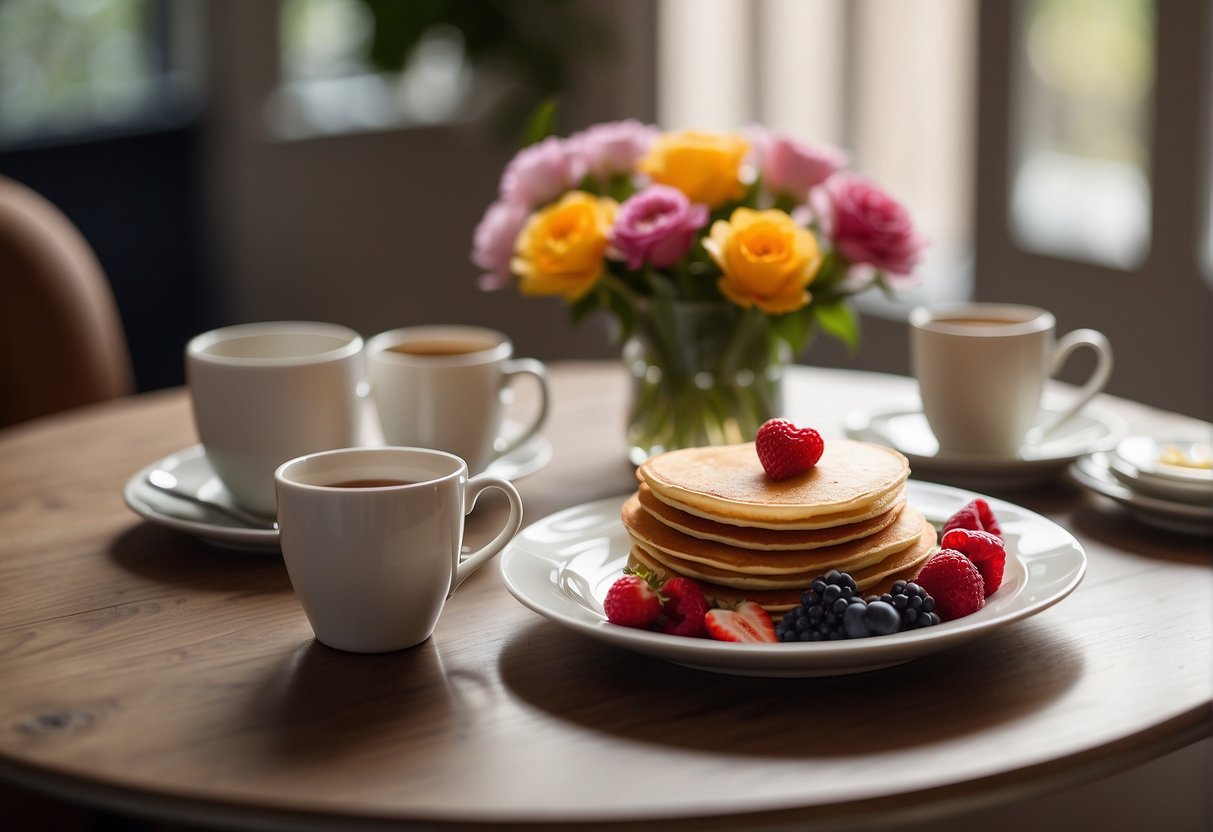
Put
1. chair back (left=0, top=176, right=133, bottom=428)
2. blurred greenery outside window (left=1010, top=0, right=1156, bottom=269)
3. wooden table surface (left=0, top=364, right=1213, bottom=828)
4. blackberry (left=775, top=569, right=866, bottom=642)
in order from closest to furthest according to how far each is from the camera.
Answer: wooden table surface (left=0, top=364, right=1213, bottom=828) → blackberry (left=775, top=569, right=866, bottom=642) → chair back (left=0, top=176, right=133, bottom=428) → blurred greenery outside window (left=1010, top=0, right=1156, bottom=269)

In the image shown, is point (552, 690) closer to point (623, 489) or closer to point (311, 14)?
point (623, 489)

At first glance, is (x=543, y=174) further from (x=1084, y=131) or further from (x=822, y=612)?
(x=1084, y=131)

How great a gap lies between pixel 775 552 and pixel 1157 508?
440 mm

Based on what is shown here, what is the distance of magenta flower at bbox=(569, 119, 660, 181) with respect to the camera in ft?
4.45

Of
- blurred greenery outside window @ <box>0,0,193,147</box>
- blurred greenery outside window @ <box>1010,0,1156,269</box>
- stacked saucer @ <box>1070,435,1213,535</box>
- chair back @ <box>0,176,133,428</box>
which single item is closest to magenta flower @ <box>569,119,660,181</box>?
stacked saucer @ <box>1070,435,1213,535</box>

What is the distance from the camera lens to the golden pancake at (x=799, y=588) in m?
0.90

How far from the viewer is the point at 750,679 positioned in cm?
87

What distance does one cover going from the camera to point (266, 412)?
1159 mm

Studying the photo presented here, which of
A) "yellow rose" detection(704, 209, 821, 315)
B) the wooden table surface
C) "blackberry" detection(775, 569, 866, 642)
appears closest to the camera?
the wooden table surface

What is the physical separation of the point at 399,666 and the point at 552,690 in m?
0.12

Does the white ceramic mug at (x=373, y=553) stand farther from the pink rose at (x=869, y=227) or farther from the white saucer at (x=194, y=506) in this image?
the pink rose at (x=869, y=227)

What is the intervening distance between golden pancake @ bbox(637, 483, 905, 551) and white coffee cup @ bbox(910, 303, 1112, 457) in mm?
378

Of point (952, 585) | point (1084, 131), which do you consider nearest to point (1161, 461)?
point (952, 585)

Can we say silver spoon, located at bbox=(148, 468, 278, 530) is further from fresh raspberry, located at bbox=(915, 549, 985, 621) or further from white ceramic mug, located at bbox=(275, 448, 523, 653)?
fresh raspberry, located at bbox=(915, 549, 985, 621)
